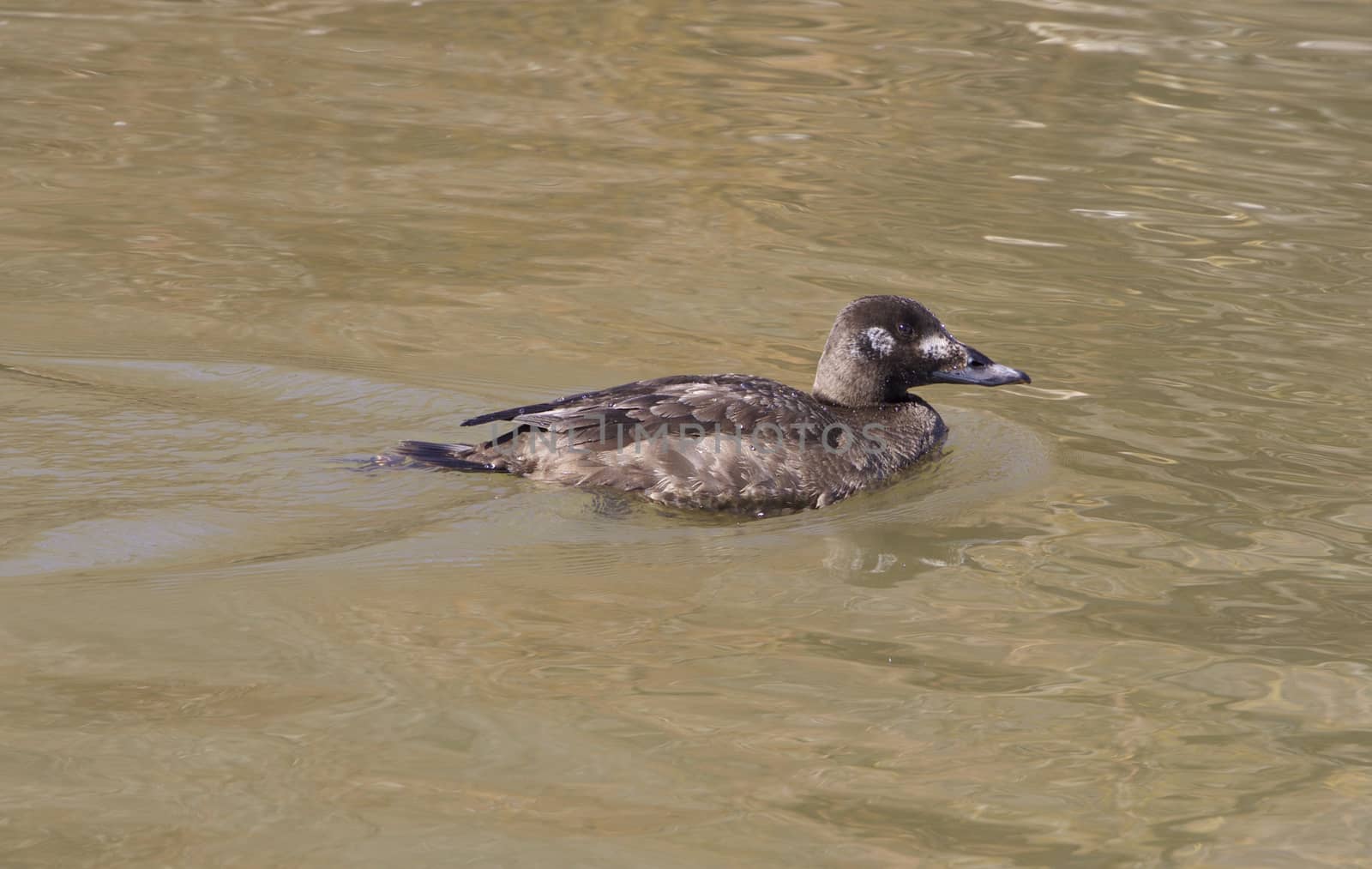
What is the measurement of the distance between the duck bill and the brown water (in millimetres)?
377

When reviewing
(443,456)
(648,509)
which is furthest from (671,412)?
(443,456)

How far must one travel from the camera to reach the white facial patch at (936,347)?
25.9ft

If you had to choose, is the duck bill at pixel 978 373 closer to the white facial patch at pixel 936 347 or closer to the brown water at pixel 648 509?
the white facial patch at pixel 936 347

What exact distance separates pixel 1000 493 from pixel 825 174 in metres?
5.64

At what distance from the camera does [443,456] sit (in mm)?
7391

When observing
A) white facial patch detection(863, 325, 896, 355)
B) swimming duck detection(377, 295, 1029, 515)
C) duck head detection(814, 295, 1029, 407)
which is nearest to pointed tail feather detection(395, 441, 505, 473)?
swimming duck detection(377, 295, 1029, 515)

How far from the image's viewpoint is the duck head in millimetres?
7855

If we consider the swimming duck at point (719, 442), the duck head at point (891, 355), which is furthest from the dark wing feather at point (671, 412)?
the duck head at point (891, 355)

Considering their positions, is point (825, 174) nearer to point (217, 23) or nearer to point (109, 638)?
point (217, 23)

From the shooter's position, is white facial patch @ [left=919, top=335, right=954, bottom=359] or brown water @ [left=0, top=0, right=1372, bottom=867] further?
white facial patch @ [left=919, top=335, right=954, bottom=359]

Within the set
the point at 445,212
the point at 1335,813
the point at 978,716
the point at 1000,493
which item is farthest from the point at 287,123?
the point at 1335,813

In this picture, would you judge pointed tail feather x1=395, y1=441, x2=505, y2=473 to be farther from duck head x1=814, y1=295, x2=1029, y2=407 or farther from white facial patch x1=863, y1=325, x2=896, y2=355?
white facial patch x1=863, y1=325, x2=896, y2=355

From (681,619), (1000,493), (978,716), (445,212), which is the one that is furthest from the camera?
(445,212)

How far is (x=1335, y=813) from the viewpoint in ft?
16.0
